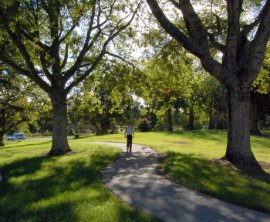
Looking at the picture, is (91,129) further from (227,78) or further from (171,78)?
(227,78)

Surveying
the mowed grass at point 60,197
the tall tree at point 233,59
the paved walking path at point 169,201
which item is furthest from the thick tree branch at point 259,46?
the mowed grass at point 60,197

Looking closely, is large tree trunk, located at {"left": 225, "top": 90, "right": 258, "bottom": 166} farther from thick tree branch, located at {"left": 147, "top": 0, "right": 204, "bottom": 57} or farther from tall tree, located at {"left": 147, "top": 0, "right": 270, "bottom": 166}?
thick tree branch, located at {"left": 147, "top": 0, "right": 204, "bottom": 57}

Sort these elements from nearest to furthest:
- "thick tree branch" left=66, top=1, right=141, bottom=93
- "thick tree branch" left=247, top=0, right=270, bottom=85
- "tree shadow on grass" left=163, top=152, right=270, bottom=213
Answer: "tree shadow on grass" left=163, top=152, right=270, bottom=213 < "thick tree branch" left=247, top=0, right=270, bottom=85 < "thick tree branch" left=66, top=1, right=141, bottom=93

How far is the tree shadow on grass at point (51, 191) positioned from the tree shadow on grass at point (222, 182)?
2.75m

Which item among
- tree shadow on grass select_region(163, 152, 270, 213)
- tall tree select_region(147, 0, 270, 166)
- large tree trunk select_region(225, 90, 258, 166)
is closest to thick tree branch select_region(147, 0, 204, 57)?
tall tree select_region(147, 0, 270, 166)

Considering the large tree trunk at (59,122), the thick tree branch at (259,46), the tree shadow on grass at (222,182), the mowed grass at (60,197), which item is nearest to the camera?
the mowed grass at (60,197)

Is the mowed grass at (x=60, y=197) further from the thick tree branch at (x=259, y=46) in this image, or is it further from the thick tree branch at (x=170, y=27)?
the thick tree branch at (x=259, y=46)

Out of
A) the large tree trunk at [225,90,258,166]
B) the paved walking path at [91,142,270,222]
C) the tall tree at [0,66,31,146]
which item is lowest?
the paved walking path at [91,142,270,222]

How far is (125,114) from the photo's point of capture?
2511 inches

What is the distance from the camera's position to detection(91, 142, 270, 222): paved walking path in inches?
300

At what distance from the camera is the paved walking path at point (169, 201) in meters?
7.62

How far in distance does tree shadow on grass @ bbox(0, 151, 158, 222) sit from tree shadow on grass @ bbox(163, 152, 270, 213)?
9.01ft

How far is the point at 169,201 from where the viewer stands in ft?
28.7

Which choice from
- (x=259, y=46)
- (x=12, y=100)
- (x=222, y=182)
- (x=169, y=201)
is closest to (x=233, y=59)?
(x=259, y=46)
